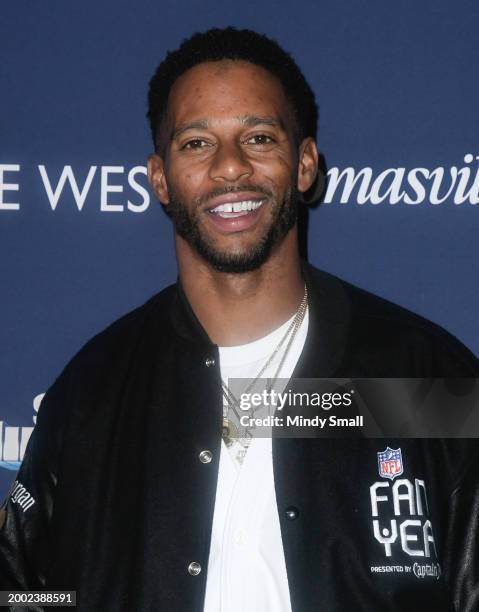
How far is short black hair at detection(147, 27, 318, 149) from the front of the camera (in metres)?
1.87

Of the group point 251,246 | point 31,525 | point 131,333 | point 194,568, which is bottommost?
point 194,568

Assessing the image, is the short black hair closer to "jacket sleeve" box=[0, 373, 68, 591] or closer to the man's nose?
the man's nose

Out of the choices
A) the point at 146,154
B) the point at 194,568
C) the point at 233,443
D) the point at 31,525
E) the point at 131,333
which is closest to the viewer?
the point at 194,568

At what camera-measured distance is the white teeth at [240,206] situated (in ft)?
5.59

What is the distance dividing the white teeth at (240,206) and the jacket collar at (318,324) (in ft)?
0.68

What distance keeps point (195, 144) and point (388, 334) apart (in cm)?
54

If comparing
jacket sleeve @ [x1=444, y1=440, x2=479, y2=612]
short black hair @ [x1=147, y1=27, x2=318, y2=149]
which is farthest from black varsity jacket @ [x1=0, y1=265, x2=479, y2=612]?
short black hair @ [x1=147, y1=27, x2=318, y2=149]

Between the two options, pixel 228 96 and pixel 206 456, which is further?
pixel 228 96

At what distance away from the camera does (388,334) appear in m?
1.77

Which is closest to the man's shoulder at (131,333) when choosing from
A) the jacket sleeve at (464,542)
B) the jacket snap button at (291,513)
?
the jacket snap button at (291,513)

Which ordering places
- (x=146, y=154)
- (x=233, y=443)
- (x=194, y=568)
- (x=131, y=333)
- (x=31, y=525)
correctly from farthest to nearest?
(x=146, y=154) < (x=131, y=333) < (x=31, y=525) < (x=233, y=443) < (x=194, y=568)

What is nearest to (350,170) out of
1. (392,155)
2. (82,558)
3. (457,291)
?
(392,155)

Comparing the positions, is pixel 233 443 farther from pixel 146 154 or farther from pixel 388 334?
pixel 146 154

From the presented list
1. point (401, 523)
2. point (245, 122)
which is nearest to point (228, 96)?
point (245, 122)
